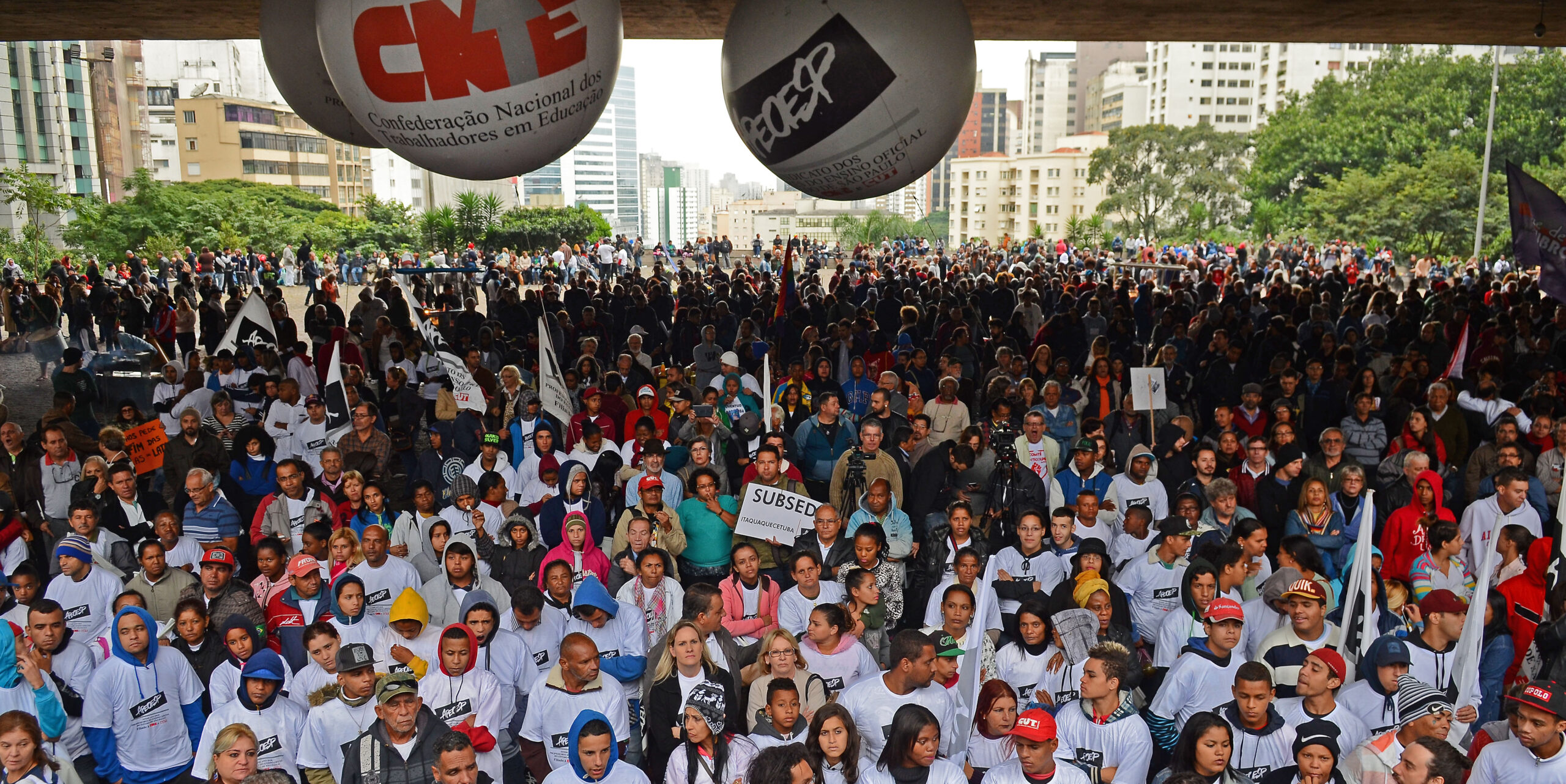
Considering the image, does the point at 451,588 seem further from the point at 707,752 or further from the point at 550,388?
the point at 550,388

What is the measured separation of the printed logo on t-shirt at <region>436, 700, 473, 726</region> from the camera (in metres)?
5.11

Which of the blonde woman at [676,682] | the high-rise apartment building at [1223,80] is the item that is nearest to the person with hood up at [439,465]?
the blonde woman at [676,682]

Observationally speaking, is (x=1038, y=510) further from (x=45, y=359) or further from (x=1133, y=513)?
(x=45, y=359)

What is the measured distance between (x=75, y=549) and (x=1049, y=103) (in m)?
183

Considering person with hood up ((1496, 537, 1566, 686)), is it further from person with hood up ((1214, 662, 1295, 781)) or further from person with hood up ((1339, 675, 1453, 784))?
person with hood up ((1214, 662, 1295, 781))

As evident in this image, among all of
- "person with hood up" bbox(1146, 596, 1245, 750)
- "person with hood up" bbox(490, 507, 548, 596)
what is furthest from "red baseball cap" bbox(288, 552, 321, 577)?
"person with hood up" bbox(1146, 596, 1245, 750)

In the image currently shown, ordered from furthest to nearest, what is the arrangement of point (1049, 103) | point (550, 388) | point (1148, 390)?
point (1049, 103)
point (550, 388)
point (1148, 390)

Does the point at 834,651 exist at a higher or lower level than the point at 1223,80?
lower

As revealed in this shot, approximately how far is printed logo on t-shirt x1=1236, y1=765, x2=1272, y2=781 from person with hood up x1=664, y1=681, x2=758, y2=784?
6.65 feet

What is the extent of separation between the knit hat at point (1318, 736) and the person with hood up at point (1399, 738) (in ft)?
0.29

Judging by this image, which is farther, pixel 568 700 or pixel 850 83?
pixel 568 700

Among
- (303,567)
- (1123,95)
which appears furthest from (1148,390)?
(1123,95)

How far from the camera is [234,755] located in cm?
445

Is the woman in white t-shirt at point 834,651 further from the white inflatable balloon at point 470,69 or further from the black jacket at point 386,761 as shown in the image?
the white inflatable balloon at point 470,69
